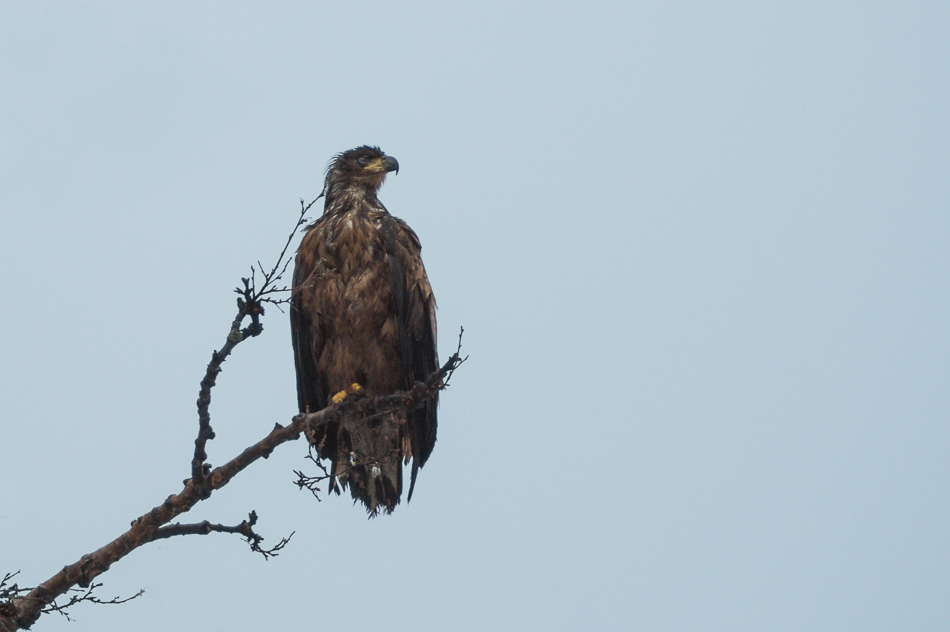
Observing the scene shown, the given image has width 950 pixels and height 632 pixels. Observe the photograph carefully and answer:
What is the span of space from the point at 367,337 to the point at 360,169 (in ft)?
5.12

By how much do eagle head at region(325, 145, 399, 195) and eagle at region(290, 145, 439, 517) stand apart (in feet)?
2.20

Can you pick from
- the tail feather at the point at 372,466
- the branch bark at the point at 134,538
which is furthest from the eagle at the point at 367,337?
the branch bark at the point at 134,538

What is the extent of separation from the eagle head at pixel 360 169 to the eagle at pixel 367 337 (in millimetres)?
671

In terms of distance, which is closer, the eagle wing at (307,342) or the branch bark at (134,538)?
the branch bark at (134,538)

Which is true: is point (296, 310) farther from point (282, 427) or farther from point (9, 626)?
point (9, 626)

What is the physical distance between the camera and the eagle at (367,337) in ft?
22.6

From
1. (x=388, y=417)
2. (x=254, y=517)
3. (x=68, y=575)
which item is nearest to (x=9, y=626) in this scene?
(x=68, y=575)

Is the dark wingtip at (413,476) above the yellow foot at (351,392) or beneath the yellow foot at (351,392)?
beneath

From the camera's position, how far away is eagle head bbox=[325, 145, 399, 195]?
313 inches

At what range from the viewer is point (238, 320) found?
5031 millimetres

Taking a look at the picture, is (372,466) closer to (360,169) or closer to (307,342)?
(307,342)

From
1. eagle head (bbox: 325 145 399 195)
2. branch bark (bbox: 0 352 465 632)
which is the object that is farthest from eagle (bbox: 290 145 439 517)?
branch bark (bbox: 0 352 465 632)

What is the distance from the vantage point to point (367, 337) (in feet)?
23.0

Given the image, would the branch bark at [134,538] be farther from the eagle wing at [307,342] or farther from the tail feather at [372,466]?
the eagle wing at [307,342]
